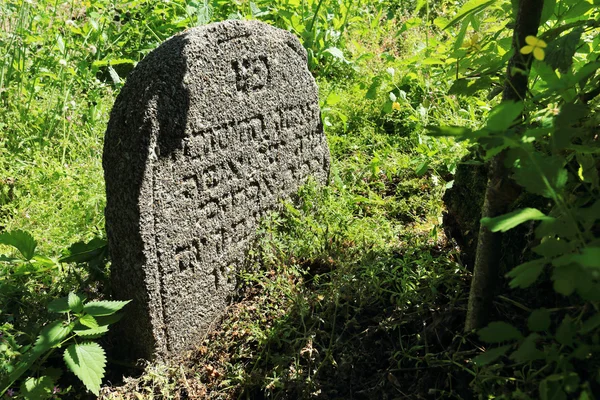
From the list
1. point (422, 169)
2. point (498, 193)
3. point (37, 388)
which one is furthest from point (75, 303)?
point (422, 169)

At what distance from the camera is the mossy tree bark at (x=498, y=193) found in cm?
178

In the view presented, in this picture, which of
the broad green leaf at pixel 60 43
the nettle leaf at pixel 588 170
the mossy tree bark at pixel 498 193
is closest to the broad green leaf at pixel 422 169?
the mossy tree bark at pixel 498 193

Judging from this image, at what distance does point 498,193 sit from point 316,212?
1.55 m

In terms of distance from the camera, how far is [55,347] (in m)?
2.38

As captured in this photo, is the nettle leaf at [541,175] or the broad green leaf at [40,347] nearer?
the nettle leaf at [541,175]

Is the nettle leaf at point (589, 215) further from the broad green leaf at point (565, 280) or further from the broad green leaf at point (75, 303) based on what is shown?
the broad green leaf at point (75, 303)

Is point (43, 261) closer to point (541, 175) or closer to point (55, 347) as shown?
point (55, 347)

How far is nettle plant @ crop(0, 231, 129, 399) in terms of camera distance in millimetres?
2303

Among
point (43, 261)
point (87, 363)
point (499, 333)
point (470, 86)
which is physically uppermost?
point (470, 86)

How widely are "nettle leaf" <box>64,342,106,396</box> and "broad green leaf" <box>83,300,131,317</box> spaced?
123 mm

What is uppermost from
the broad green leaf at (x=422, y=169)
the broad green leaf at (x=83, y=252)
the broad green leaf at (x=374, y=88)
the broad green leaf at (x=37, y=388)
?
the broad green leaf at (x=374, y=88)

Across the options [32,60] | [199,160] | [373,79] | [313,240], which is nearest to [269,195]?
[313,240]

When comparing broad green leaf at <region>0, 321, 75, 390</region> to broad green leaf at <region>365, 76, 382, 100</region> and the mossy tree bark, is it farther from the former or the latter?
broad green leaf at <region>365, 76, 382, 100</region>

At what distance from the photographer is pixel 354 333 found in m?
2.54
